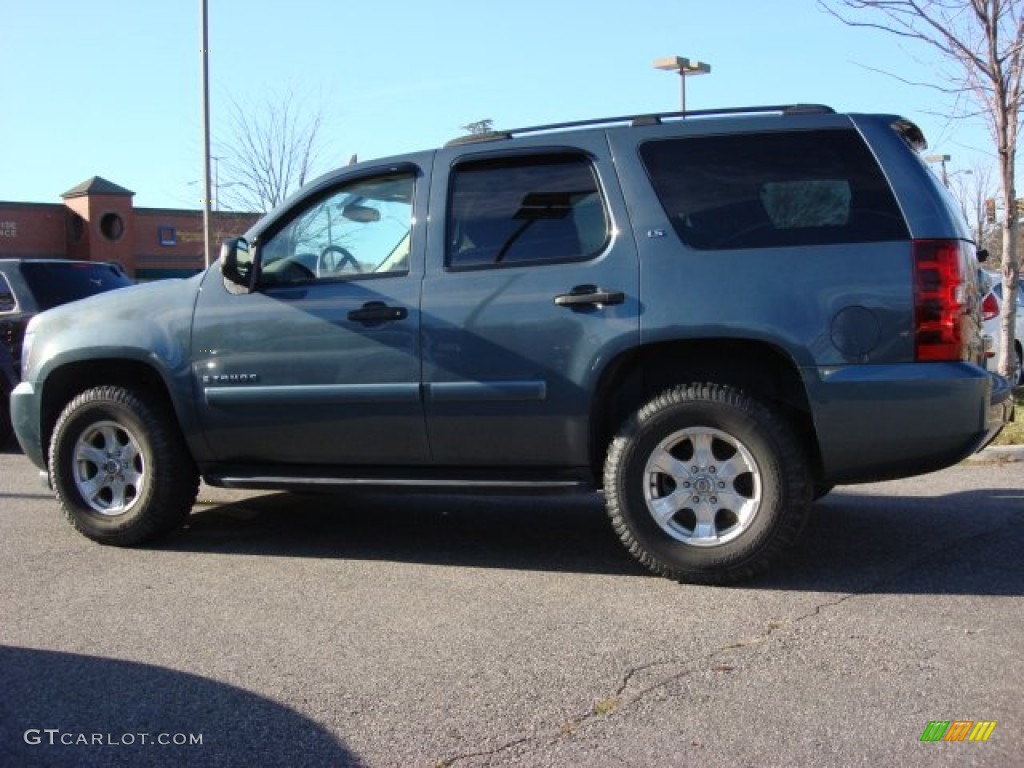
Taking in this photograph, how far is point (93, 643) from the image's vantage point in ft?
13.5

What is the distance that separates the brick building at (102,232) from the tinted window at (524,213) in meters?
29.9

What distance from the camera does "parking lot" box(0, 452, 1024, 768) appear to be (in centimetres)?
319

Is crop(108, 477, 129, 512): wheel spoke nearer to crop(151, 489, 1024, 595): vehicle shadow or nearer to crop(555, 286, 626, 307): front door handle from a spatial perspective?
crop(151, 489, 1024, 595): vehicle shadow

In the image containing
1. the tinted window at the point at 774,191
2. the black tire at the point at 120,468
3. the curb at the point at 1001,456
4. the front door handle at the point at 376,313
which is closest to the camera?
the tinted window at the point at 774,191

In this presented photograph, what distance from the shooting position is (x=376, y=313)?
16.5 ft

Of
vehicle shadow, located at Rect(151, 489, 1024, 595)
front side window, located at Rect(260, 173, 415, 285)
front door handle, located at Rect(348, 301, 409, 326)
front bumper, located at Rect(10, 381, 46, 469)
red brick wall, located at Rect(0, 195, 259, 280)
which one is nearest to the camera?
vehicle shadow, located at Rect(151, 489, 1024, 595)

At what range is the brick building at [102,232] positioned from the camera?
3409cm

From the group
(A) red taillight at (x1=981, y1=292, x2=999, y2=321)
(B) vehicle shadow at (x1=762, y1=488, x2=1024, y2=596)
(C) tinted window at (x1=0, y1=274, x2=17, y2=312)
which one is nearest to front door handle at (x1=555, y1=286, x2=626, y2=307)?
(B) vehicle shadow at (x1=762, y1=488, x2=1024, y2=596)

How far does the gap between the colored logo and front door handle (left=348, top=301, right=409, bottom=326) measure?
2915mm

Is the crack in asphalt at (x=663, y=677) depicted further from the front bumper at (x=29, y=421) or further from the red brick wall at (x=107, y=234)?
the red brick wall at (x=107, y=234)

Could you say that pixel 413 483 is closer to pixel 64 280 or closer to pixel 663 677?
pixel 663 677

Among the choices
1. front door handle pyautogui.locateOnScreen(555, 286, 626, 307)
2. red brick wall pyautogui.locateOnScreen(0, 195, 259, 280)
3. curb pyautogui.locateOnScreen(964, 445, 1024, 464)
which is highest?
red brick wall pyautogui.locateOnScreen(0, 195, 259, 280)

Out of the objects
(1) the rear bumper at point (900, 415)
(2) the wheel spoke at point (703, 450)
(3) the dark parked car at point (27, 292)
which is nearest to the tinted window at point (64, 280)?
(3) the dark parked car at point (27, 292)

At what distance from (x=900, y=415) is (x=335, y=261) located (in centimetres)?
284
